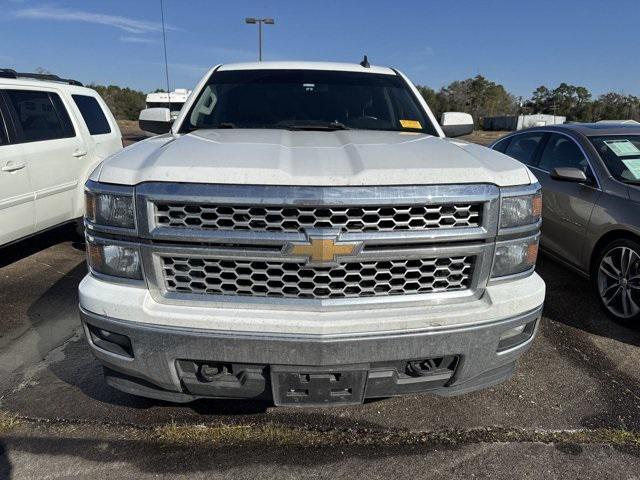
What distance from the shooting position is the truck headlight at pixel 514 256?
2135 mm

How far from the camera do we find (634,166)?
4.21m

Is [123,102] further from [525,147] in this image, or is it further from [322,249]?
[322,249]

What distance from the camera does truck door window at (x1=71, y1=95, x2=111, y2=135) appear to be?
239 inches

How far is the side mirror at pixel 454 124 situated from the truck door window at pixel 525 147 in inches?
80.6

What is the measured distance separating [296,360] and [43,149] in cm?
451

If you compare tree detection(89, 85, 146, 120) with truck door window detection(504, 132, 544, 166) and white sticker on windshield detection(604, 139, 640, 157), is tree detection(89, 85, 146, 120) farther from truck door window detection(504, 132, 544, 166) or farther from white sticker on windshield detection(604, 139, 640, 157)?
white sticker on windshield detection(604, 139, 640, 157)

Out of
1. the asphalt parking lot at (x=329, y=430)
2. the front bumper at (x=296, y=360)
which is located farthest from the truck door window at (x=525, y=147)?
the front bumper at (x=296, y=360)

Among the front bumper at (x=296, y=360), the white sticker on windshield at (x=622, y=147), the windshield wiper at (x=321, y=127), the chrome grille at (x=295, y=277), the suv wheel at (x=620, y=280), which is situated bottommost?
the suv wheel at (x=620, y=280)

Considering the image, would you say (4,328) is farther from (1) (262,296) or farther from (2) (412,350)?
(2) (412,350)

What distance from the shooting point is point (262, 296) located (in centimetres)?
204

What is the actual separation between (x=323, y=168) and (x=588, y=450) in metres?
1.97

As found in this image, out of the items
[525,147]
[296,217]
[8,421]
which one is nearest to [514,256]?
[296,217]

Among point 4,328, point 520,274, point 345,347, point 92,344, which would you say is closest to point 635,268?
point 520,274

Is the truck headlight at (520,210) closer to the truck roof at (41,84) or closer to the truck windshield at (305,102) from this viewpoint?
the truck windshield at (305,102)
